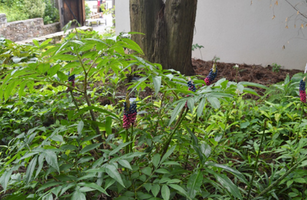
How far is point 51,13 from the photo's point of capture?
12.0 metres

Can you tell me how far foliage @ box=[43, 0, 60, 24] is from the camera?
11.8 m

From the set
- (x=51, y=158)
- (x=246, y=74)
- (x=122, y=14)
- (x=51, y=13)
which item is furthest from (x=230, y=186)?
(x=51, y=13)

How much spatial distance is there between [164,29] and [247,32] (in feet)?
8.19

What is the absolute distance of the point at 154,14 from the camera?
3564mm

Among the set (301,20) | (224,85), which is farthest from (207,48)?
(224,85)

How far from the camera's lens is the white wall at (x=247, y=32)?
16.0 ft

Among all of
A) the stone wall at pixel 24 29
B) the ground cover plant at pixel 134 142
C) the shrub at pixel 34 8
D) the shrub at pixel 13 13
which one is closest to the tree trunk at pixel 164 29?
the ground cover plant at pixel 134 142

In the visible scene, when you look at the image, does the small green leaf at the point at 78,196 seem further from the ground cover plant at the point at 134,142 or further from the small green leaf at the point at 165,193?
the small green leaf at the point at 165,193

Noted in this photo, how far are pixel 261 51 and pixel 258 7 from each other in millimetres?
907

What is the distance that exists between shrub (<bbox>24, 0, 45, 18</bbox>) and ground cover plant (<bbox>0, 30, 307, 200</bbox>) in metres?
9.75

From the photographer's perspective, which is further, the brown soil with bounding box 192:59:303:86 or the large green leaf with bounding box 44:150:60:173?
the brown soil with bounding box 192:59:303:86

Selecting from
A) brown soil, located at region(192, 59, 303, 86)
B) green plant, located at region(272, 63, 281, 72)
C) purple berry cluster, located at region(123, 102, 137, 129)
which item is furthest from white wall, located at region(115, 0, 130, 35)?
purple berry cluster, located at region(123, 102, 137, 129)

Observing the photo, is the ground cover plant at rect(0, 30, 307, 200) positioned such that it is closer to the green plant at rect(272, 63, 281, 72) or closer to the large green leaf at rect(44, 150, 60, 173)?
the large green leaf at rect(44, 150, 60, 173)

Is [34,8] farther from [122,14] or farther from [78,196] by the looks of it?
[78,196]
